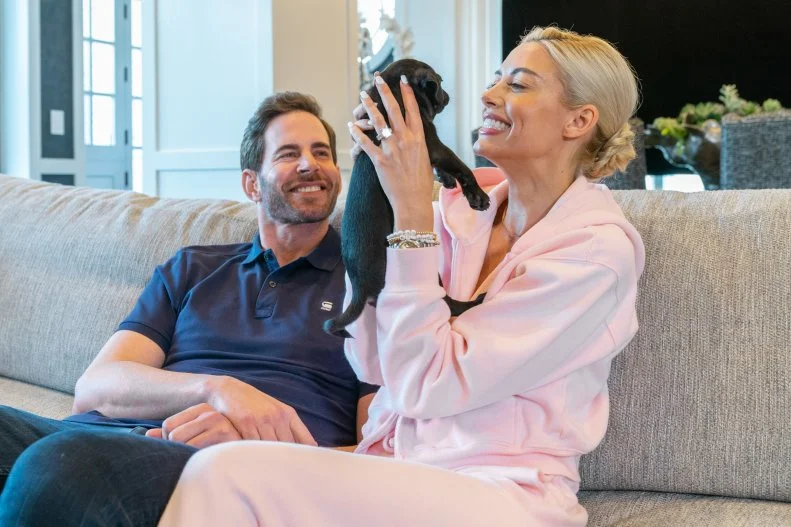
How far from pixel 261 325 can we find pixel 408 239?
2.08ft

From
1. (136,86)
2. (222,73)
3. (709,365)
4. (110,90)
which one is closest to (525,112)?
(709,365)

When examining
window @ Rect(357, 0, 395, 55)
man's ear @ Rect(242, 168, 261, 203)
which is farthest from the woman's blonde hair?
window @ Rect(357, 0, 395, 55)

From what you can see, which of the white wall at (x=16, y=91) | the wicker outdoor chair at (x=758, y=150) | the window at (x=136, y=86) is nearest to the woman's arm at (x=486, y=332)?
the wicker outdoor chair at (x=758, y=150)

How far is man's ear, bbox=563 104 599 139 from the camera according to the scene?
1.44 m

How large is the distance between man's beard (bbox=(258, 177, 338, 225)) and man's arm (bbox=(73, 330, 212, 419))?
0.38 metres

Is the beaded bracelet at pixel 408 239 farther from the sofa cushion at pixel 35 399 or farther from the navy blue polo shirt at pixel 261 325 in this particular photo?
the sofa cushion at pixel 35 399

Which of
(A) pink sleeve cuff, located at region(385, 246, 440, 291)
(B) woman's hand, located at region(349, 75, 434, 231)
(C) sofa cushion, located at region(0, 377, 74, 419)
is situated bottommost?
(C) sofa cushion, located at region(0, 377, 74, 419)

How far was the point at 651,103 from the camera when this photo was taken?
5.60m

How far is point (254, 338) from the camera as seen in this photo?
1.80 m

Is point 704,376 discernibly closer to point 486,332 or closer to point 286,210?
point 486,332

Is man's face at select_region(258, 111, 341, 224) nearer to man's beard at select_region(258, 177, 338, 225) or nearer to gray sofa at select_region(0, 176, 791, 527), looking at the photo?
man's beard at select_region(258, 177, 338, 225)

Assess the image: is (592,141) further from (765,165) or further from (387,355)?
(765,165)

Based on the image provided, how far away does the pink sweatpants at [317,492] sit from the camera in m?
1.08

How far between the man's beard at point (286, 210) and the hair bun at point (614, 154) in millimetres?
637
